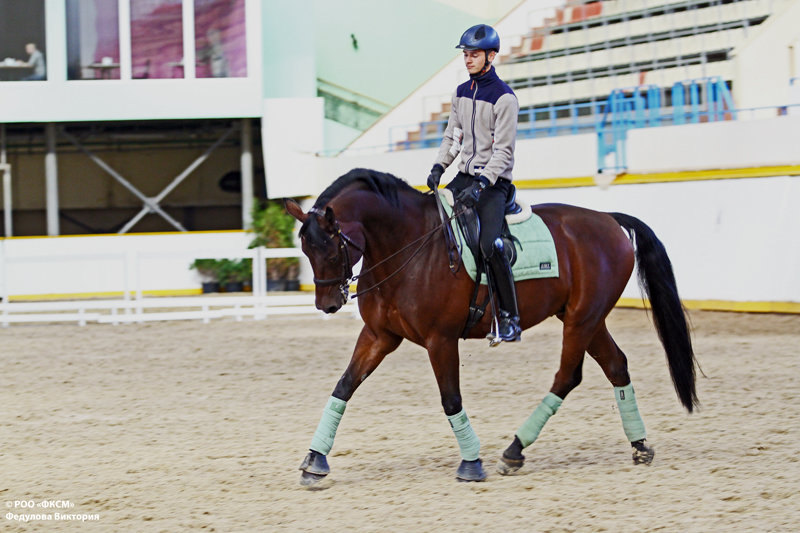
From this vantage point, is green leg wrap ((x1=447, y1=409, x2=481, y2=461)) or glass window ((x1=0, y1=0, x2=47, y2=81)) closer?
green leg wrap ((x1=447, y1=409, x2=481, y2=461))

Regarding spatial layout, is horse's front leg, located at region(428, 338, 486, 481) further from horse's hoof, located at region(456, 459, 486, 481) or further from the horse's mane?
the horse's mane

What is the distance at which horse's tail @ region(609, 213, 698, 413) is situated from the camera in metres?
6.59

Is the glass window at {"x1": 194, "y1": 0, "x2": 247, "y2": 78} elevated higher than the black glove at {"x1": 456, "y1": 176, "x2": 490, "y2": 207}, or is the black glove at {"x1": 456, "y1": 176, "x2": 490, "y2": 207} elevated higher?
the glass window at {"x1": 194, "y1": 0, "x2": 247, "y2": 78}

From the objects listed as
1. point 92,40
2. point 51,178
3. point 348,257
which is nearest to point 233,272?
point 51,178

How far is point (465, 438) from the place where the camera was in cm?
579

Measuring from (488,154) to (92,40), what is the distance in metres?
19.7

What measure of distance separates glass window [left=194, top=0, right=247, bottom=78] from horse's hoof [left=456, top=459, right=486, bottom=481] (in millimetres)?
19453

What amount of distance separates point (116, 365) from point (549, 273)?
6673 mm

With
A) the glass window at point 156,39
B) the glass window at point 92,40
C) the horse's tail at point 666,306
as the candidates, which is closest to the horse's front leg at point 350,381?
the horse's tail at point 666,306

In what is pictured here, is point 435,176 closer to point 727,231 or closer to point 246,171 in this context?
point 727,231

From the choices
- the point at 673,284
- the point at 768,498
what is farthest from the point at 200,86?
the point at 768,498

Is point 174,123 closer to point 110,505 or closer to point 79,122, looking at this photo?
point 79,122

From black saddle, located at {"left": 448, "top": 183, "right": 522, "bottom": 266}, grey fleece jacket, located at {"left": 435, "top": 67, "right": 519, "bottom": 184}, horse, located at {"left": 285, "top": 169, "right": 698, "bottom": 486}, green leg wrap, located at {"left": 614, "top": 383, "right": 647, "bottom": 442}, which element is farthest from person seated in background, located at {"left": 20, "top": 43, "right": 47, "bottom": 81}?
green leg wrap, located at {"left": 614, "top": 383, "right": 647, "bottom": 442}

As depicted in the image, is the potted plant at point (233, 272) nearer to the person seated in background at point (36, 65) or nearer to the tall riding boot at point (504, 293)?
the person seated in background at point (36, 65)
